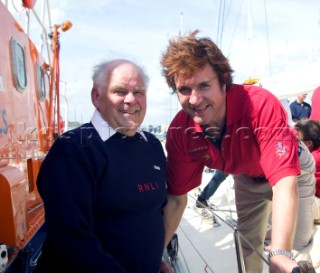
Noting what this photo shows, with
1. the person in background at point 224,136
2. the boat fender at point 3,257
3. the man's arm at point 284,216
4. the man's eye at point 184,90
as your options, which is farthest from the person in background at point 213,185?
the boat fender at point 3,257

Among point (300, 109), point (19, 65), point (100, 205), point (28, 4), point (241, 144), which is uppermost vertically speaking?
point (28, 4)

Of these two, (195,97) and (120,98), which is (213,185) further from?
(120,98)

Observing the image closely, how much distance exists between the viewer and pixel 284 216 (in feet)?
5.21

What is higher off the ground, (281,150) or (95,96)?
(95,96)

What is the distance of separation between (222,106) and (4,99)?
4.36 feet

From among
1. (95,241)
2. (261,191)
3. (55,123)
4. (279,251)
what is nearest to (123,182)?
(95,241)

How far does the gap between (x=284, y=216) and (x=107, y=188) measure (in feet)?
2.71

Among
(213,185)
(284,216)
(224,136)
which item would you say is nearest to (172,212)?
(224,136)

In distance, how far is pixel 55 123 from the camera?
399cm

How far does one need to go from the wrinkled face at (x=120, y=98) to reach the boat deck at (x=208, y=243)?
118 cm

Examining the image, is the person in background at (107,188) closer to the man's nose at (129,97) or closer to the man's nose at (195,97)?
the man's nose at (129,97)

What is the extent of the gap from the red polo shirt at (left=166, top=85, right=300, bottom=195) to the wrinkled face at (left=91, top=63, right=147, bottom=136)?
0.66m

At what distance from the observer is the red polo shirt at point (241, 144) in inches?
69.1

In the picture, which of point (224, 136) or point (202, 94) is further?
point (224, 136)
